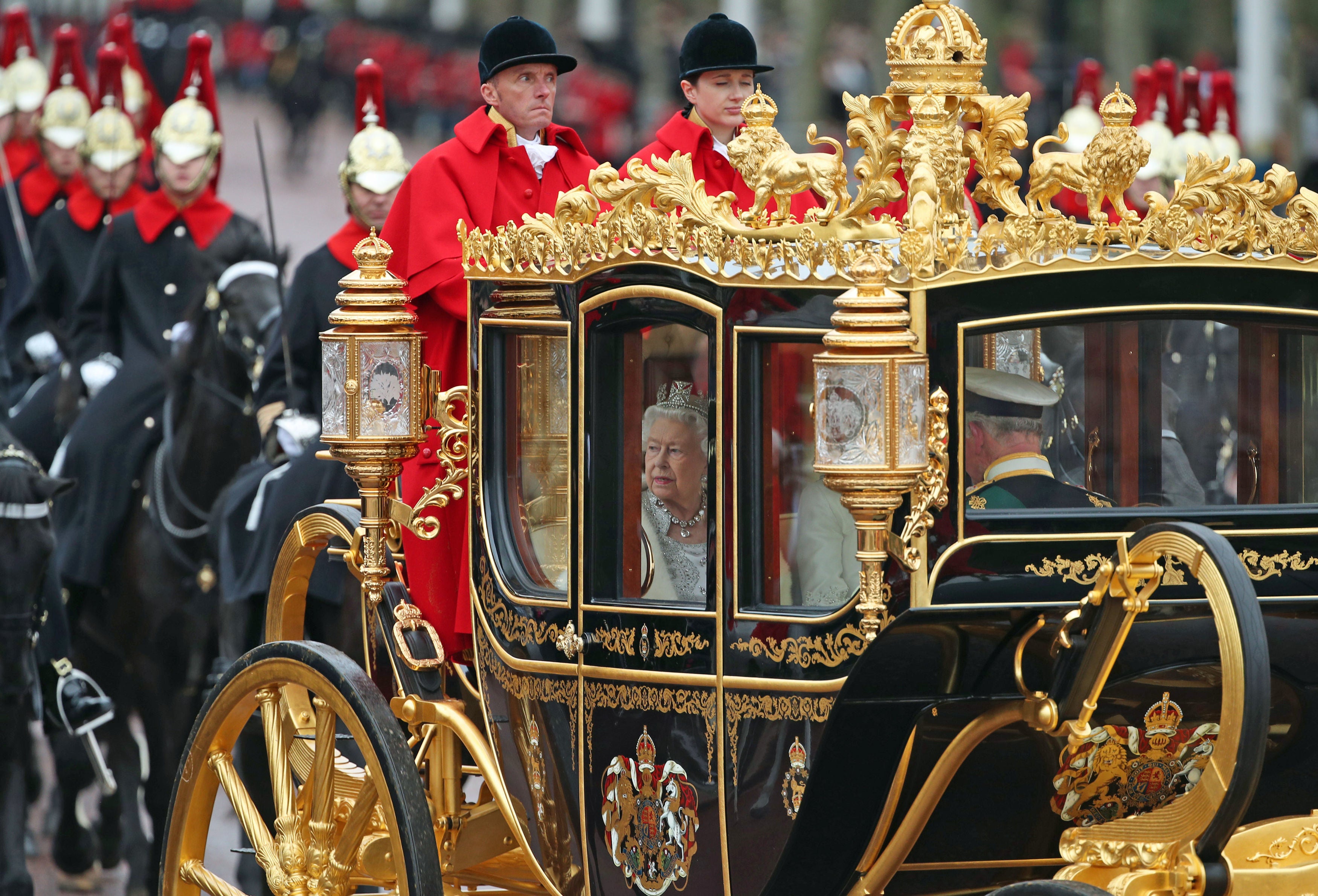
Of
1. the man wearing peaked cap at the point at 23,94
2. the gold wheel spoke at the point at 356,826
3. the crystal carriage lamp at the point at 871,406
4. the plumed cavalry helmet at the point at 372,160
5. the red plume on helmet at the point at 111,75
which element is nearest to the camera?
the crystal carriage lamp at the point at 871,406

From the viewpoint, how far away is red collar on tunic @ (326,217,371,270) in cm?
780

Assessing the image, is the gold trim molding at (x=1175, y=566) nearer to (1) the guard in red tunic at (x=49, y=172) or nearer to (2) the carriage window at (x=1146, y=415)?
(2) the carriage window at (x=1146, y=415)

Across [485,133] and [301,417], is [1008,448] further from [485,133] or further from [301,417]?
[301,417]

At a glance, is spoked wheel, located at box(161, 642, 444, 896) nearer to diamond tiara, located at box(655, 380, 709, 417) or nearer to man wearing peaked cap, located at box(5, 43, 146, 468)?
diamond tiara, located at box(655, 380, 709, 417)

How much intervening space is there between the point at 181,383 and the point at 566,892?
3880mm

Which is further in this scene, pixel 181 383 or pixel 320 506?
pixel 181 383

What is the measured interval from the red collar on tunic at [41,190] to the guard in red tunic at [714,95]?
663cm

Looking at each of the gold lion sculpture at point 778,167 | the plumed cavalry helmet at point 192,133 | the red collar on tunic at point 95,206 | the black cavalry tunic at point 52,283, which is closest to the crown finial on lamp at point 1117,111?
the gold lion sculpture at point 778,167

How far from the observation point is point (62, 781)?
7.71 m

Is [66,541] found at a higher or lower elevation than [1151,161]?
lower

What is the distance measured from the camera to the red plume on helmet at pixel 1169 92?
9.66m

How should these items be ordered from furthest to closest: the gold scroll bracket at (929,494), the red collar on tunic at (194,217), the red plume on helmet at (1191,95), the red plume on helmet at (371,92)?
1. the red plume on helmet at (1191,95)
2. the red collar on tunic at (194,217)
3. the red plume on helmet at (371,92)
4. the gold scroll bracket at (929,494)

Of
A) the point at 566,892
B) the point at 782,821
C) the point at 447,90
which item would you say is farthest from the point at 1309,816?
the point at 447,90

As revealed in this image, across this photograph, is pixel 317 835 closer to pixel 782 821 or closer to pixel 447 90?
pixel 782 821
